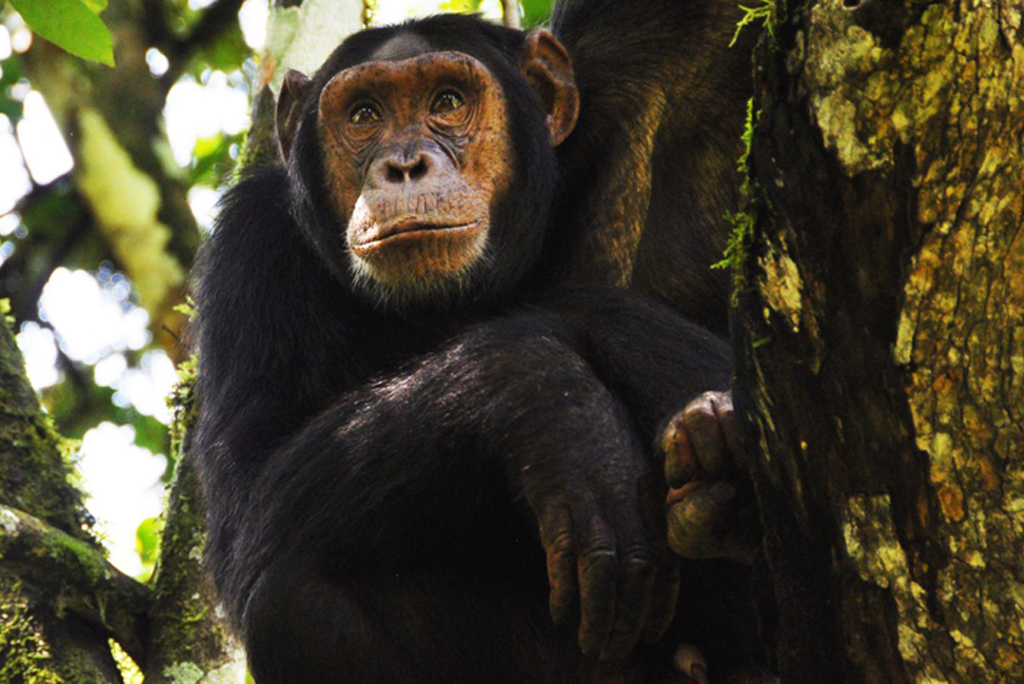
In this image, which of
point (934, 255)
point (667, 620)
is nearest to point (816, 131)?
point (934, 255)

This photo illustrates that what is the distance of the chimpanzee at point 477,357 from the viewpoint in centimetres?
362

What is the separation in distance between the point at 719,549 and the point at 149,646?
9.90 feet

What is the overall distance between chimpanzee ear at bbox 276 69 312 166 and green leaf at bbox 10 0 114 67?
1.50 meters

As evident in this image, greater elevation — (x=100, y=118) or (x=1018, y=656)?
(x=100, y=118)

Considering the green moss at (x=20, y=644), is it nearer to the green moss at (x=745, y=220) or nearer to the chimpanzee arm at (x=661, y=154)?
the chimpanzee arm at (x=661, y=154)

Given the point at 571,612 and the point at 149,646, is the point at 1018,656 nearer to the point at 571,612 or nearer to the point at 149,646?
the point at 571,612

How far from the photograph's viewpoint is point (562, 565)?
3426 millimetres

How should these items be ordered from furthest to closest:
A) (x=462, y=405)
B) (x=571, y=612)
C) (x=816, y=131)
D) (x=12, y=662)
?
1. (x=12, y=662)
2. (x=462, y=405)
3. (x=571, y=612)
4. (x=816, y=131)

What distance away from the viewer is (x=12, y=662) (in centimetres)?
473

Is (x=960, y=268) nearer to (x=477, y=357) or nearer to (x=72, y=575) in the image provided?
(x=477, y=357)

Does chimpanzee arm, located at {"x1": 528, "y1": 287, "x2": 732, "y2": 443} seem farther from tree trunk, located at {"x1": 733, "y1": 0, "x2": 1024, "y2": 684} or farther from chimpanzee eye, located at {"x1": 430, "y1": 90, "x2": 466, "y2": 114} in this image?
chimpanzee eye, located at {"x1": 430, "y1": 90, "x2": 466, "y2": 114}

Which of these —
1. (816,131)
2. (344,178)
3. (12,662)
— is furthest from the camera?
(344,178)

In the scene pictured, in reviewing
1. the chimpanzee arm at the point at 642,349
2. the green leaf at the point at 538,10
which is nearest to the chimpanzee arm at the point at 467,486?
the chimpanzee arm at the point at 642,349

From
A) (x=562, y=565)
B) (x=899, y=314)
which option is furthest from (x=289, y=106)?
(x=899, y=314)
